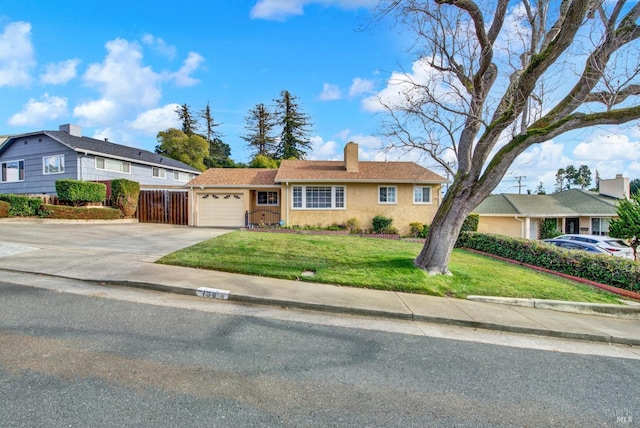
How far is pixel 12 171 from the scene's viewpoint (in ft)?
73.3

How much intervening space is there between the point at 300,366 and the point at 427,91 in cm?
814

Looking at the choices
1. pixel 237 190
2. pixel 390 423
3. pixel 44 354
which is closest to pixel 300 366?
pixel 390 423

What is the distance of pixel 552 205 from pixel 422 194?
14.7 meters

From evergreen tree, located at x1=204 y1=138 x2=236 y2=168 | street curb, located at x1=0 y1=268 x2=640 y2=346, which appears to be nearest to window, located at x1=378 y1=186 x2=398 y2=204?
street curb, located at x1=0 y1=268 x2=640 y2=346

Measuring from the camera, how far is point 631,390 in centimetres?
357

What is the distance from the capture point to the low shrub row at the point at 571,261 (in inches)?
333

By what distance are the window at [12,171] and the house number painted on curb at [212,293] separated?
24.3 m

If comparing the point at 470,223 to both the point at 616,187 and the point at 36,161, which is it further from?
the point at 36,161

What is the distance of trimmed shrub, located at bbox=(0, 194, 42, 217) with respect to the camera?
1445 cm

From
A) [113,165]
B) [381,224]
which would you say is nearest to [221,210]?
[381,224]

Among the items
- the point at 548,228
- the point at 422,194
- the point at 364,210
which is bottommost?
the point at 548,228

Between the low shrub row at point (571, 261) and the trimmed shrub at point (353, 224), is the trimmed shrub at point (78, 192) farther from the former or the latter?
the low shrub row at point (571, 261)

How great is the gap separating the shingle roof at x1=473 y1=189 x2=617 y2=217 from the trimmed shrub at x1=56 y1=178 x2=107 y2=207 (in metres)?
26.3

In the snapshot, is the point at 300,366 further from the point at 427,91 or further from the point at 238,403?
the point at 427,91
